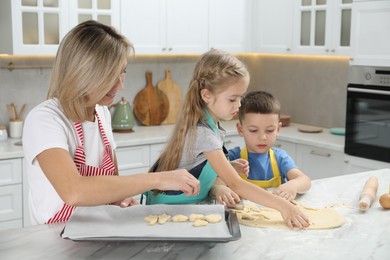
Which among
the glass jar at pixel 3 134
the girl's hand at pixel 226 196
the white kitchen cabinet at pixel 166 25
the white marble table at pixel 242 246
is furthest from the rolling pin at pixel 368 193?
the glass jar at pixel 3 134

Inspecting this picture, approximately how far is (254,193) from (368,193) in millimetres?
461

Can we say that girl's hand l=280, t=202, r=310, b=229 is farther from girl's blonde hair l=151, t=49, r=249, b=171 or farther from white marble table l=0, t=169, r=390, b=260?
girl's blonde hair l=151, t=49, r=249, b=171

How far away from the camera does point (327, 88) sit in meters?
4.61

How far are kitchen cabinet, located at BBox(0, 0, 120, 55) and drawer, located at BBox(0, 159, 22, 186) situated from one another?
27.3 inches

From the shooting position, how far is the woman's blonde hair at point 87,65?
5.73 ft

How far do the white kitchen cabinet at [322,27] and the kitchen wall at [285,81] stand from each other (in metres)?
0.30

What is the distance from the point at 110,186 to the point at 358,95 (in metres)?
2.61

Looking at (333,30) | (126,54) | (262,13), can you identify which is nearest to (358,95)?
(333,30)

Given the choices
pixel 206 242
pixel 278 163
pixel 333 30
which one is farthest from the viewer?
pixel 333 30

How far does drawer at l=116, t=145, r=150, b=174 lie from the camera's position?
12.8 ft

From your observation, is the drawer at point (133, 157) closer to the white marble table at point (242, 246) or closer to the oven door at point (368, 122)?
the oven door at point (368, 122)

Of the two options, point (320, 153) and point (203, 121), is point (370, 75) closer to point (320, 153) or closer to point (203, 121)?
point (320, 153)

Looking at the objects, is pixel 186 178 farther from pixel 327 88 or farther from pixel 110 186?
pixel 327 88

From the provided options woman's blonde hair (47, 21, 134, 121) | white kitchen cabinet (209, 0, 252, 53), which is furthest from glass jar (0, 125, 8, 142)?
woman's blonde hair (47, 21, 134, 121)
